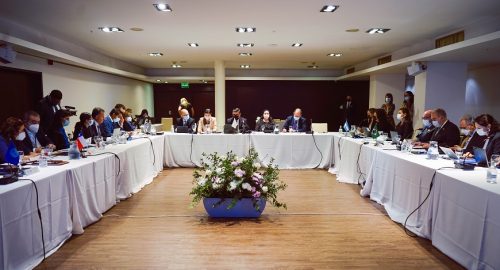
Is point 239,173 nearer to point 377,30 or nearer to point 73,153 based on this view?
point 73,153

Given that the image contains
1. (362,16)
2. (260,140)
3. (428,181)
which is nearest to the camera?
(428,181)

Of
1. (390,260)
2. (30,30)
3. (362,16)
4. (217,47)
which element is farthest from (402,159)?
(30,30)

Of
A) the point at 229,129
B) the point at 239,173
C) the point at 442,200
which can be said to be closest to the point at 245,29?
the point at 229,129

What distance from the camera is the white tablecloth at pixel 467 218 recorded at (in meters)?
2.37

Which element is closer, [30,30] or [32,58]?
[30,30]

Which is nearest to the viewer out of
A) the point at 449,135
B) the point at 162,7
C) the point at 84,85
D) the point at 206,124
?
the point at 162,7

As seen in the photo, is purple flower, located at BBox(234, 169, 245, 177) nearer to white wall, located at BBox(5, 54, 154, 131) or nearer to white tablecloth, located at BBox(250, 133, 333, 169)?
white tablecloth, located at BBox(250, 133, 333, 169)

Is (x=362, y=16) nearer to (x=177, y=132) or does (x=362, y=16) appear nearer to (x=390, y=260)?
(x=390, y=260)

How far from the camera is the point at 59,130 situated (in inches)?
176

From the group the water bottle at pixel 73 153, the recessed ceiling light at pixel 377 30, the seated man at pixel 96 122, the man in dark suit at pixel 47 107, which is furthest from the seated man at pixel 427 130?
the man in dark suit at pixel 47 107

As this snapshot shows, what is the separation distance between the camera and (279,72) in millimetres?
13398

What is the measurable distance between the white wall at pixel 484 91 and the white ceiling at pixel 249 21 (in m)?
2.80

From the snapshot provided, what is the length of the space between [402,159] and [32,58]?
21.4ft

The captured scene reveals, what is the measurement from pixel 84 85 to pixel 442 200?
802 centimetres
